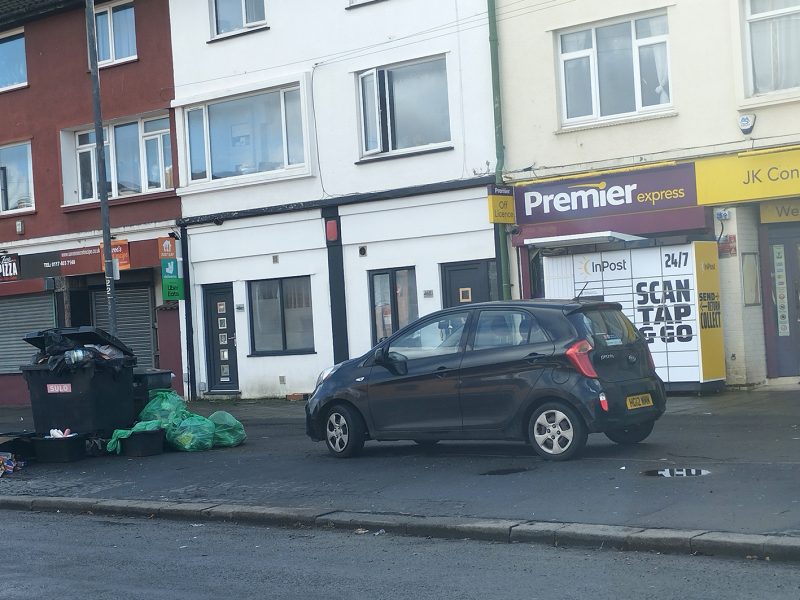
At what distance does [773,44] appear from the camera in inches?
692

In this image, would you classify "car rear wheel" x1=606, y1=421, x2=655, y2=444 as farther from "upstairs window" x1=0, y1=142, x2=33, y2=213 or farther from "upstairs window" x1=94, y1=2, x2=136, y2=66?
"upstairs window" x1=0, y1=142, x2=33, y2=213

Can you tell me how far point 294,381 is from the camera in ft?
76.3

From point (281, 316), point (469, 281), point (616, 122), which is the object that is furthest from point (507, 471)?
point (281, 316)

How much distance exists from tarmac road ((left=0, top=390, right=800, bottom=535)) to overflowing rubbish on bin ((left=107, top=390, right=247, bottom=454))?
0.26 m

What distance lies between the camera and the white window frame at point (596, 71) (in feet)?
61.0

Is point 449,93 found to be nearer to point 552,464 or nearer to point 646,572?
point 552,464

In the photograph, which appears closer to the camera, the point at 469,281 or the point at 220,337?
the point at 469,281

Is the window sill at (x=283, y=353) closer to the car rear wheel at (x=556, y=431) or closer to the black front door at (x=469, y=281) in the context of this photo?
the black front door at (x=469, y=281)

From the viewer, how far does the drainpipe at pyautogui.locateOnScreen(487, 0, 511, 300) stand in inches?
788

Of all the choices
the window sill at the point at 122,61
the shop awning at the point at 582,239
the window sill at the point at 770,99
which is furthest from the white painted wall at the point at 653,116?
the window sill at the point at 122,61

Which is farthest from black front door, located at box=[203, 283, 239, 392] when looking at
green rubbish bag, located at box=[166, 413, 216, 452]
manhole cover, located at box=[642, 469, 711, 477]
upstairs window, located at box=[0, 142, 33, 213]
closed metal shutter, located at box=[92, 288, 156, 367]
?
manhole cover, located at box=[642, 469, 711, 477]

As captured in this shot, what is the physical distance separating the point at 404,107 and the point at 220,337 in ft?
21.5

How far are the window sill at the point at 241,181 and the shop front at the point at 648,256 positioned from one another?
538cm

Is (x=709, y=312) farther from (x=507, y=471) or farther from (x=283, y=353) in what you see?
(x=283, y=353)
